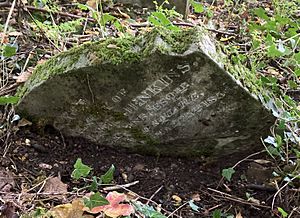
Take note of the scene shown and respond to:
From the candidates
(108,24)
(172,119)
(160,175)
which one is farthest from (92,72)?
(108,24)

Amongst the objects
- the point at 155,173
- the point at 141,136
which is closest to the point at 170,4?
the point at 141,136

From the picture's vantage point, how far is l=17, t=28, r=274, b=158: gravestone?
2115 millimetres

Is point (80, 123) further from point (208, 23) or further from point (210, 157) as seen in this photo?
point (208, 23)

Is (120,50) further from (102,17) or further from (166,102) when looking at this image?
(102,17)

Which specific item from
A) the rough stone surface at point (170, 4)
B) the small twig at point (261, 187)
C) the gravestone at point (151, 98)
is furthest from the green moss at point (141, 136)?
the rough stone surface at point (170, 4)

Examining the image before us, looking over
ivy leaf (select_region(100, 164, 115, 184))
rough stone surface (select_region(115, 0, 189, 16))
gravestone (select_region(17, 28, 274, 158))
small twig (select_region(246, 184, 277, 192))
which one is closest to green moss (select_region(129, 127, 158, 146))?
gravestone (select_region(17, 28, 274, 158))

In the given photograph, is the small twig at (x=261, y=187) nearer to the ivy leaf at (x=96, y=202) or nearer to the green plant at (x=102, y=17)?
the ivy leaf at (x=96, y=202)

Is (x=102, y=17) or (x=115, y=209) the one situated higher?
(x=102, y=17)

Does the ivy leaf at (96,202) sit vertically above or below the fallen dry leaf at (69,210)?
above

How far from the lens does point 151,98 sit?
224 cm

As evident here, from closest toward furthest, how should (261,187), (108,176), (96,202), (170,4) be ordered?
(96,202) < (108,176) < (261,187) < (170,4)

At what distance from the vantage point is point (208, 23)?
373 centimetres

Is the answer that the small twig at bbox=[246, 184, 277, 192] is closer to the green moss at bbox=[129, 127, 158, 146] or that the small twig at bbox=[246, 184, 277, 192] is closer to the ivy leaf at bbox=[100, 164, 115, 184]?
the green moss at bbox=[129, 127, 158, 146]

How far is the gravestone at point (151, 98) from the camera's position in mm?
2115
